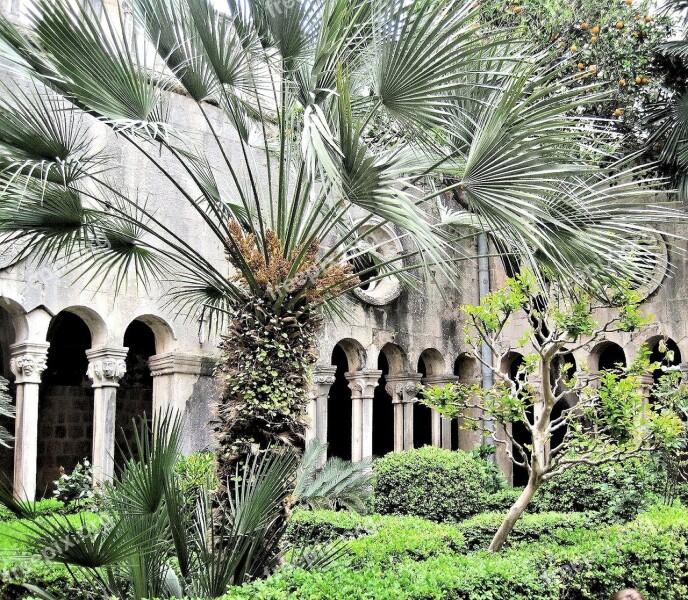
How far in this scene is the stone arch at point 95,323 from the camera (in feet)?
30.7

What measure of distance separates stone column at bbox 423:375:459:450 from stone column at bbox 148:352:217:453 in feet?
12.6

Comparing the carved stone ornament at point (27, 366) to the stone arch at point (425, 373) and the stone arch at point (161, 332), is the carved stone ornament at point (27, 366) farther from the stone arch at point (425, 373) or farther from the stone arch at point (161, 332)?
the stone arch at point (425, 373)

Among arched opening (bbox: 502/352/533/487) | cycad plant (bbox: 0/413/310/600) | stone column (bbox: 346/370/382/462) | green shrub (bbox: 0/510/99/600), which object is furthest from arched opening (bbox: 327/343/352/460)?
cycad plant (bbox: 0/413/310/600)

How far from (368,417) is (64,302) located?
4804mm

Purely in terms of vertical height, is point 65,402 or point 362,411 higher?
point 65,402

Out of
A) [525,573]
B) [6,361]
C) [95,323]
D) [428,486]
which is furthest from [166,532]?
[6,361]

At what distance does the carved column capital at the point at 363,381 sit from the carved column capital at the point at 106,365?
12.1ft

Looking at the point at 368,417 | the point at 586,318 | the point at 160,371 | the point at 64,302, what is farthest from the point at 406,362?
the point at 586,318

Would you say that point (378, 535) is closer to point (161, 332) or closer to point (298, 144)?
point (298, 144)

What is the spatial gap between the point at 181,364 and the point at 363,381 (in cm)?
308

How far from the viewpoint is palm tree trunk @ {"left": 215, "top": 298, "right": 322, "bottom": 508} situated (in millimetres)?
5082

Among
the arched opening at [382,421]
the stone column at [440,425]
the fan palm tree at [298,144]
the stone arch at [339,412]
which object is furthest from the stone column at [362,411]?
the fan palm tree at [298,144]

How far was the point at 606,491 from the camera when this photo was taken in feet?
30.0

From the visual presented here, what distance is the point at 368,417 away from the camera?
12141 mm
